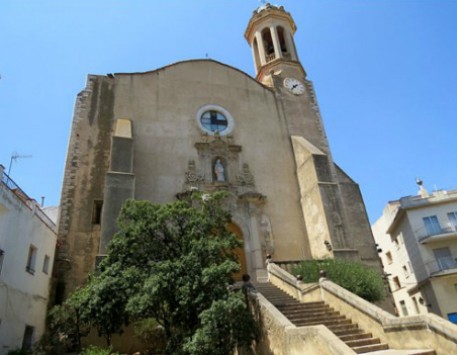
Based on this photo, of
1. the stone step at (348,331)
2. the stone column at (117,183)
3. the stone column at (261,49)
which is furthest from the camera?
the stone column at (261,49)

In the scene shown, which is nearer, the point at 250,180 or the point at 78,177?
the point at 78,177

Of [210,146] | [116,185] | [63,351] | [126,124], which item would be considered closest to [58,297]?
[63,351]

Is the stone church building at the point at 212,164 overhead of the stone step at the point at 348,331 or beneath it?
overhead

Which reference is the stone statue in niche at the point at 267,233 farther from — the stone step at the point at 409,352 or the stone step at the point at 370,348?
the stone step at the point at 409,352

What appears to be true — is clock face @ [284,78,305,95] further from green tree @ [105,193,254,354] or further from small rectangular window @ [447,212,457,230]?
green tree @ [105,193,254,354]

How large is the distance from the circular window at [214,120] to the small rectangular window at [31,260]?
9178 millimetres

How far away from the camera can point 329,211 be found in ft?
50.9

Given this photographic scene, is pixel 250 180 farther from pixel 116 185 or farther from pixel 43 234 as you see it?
pixel 43 234

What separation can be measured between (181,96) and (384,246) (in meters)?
19.9

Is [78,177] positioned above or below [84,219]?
above

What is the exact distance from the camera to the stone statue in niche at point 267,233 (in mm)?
15564

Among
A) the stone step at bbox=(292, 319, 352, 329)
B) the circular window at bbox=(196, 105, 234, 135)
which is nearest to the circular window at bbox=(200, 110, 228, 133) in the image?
the circular window at bbox=(196, 105, 234, 135)

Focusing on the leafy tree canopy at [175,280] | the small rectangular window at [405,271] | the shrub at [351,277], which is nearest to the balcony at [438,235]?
the small rectangular window at [405,271]

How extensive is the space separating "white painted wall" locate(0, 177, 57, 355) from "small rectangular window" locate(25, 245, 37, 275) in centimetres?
13
